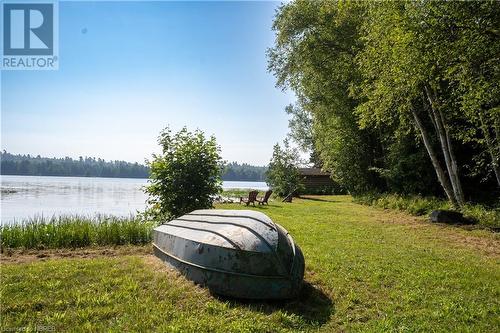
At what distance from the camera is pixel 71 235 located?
29.3 feet

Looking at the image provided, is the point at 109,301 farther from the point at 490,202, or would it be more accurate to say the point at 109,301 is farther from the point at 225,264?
the point at 490,202

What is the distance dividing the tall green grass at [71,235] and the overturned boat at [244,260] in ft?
13.3

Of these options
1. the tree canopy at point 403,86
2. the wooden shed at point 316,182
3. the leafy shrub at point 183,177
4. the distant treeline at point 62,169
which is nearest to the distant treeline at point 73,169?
the distant treeline at point 62,169

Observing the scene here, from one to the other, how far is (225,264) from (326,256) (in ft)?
10.9

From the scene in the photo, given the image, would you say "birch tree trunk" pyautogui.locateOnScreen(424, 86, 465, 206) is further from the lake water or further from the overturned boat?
the lake water

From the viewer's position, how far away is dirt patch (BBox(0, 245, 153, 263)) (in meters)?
7.33

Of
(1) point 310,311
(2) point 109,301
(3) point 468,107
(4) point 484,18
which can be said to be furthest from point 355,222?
(2) point 109,301

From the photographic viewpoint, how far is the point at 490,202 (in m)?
17.0

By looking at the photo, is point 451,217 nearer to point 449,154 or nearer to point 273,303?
point 449,154

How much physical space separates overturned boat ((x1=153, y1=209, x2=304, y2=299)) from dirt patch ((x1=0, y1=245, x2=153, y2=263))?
9.07ft

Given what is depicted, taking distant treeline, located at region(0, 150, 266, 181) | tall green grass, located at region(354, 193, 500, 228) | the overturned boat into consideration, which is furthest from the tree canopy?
distant treeline, located at region(0, 150, 266, 181)

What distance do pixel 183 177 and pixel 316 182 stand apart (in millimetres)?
34891

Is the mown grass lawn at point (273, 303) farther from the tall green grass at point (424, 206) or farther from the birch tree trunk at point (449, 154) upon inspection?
the birch tree trunk at point (449, 154)

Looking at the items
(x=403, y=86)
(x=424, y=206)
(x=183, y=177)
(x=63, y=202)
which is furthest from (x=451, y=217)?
(x=63, y=202)
